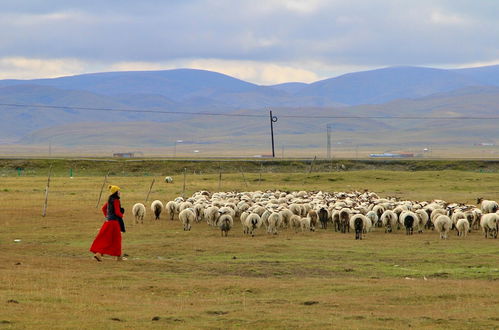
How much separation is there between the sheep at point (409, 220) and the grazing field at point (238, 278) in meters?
0.43

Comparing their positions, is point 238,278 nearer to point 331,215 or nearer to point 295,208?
point 331,215

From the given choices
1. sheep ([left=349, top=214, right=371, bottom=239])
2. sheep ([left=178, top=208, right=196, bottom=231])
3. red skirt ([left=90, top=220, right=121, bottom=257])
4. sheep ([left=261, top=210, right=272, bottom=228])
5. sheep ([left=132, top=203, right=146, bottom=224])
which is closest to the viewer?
red skirt ([left=90, top=220, right=121, bottom=257])

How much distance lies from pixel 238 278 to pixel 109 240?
3.68 metres

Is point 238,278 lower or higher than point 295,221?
lower

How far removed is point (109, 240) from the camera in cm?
2058

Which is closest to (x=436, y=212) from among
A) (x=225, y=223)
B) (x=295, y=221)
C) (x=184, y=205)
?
(x=295, y=221)

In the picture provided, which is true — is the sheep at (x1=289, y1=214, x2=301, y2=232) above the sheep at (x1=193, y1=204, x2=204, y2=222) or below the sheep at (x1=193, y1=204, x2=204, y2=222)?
below

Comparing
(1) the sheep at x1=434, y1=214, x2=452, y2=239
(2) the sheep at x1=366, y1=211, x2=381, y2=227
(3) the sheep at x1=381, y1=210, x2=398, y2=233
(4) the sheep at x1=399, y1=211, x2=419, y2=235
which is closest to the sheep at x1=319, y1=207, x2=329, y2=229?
(2) the sheep at x1=366, y1=211, x2=381, y2=227

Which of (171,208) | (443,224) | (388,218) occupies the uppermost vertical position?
(171,208)

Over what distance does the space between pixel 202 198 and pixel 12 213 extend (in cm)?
720

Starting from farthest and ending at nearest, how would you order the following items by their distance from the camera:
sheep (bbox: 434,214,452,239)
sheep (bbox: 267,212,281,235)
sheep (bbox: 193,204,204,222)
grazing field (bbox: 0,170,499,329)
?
1. sheep (bbox: 193,204,204,222)
2. sheep (bbox: 267,212,281,235)
3. sheep (bbox: 434,214,452,239)
4. grazing field (bbox: 0,170,499,329)

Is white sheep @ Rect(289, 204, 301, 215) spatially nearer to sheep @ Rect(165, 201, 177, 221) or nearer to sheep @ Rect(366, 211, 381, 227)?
sheep @ Rect(366, 211, 381, 227)

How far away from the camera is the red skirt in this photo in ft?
67.5

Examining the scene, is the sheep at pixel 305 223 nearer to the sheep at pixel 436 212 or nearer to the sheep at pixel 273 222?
the sheep at pixel 273 222
